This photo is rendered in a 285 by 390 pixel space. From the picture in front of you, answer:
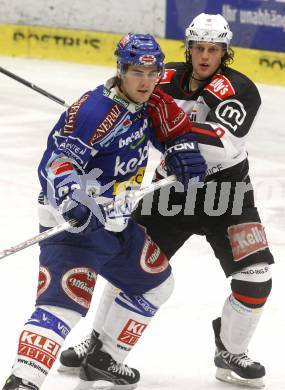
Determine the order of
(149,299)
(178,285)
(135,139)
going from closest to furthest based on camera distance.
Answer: (135,139) < (149,299) < (178,285)

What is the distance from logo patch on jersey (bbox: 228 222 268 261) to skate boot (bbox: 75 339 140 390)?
636mm

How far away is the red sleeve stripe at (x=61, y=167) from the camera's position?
3.54 metres

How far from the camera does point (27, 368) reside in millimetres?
3389

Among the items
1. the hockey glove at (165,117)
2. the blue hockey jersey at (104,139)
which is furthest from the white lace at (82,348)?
the hockey glove at (165,117)

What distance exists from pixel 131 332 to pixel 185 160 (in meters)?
0.71

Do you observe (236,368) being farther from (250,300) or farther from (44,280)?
(44,280)

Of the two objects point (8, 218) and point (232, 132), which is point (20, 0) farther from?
point (232, 132)

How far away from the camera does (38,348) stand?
3.41m

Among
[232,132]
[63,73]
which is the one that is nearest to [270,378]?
[232,132]

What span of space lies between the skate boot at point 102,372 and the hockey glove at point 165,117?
2.94 ft

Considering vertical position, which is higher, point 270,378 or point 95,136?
point 95,136

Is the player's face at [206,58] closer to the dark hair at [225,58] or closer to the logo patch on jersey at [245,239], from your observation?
the dark hair at [225,58]

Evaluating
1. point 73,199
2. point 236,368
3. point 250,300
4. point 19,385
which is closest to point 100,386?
point 236,368

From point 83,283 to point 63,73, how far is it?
738 cm
